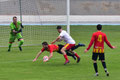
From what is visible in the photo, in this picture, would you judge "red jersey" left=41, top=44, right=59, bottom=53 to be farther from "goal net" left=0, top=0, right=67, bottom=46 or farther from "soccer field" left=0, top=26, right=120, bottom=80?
"goal net" left=0, top=0, right=67, bottom=46

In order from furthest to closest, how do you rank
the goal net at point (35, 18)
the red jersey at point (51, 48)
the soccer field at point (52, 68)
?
the goal net at point (35, 18) → the red jersey at point (51, 48) → the soccer field at point (52, 68)

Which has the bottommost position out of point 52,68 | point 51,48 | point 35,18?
point 52,68

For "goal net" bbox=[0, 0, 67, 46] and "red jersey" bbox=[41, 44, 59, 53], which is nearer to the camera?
"red jersey" bbox=[41, 44, 59, 53]

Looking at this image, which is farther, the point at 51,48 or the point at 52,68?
the point at 51,48

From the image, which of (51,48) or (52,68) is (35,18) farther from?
(52,68)

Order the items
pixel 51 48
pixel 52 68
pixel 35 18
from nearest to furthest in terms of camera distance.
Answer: pixel 52 68 → pixel 51 48 → pixel 35 18

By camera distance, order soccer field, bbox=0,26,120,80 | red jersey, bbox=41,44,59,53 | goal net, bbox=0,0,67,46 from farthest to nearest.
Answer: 1. goal net, bbox=0,0,67,46
2. red jersey, bbox=41,44,59,53
3. soccer field, bbox=0,26,120,80

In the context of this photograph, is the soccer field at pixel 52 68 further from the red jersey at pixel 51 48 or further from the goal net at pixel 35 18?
the goal net at pixel 35 18

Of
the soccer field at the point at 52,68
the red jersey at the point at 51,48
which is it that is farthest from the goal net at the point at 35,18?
the red jersey at the point at 51,48

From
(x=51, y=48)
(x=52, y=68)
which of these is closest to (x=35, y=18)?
(x=51, y=48)

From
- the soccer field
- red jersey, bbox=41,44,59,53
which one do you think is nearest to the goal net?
the soccer field

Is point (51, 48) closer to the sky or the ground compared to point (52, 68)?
closer to the sky

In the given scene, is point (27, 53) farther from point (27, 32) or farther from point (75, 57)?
point (27, 32)

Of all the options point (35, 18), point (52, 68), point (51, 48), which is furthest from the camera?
point (35, 18)
